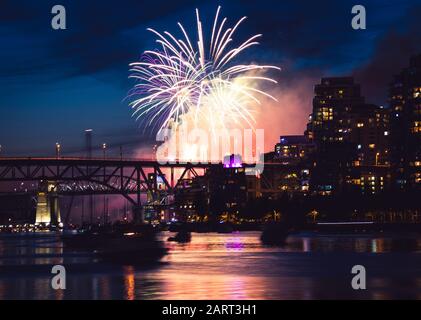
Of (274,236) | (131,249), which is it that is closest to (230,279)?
(131,249)

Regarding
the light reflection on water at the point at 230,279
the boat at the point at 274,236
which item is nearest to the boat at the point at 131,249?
the light reflection on water at the point at 230,279

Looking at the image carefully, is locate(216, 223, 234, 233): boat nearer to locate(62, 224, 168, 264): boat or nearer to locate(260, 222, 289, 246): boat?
locate(260, 222, 289, 246): boat

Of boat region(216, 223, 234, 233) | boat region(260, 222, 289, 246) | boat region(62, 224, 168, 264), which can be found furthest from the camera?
boat region(216, 223, 234, 233)

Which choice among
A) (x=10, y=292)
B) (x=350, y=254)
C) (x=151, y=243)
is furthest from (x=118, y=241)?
(x=10, y=292)

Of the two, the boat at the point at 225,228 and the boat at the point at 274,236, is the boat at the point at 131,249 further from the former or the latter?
the boat at the point at 225,228

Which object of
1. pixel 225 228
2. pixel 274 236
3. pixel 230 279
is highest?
pixel 230 279

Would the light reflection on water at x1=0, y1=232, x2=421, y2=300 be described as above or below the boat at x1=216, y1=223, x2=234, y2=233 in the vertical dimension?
above

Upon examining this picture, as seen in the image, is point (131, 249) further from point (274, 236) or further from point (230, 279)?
point (274, 236)

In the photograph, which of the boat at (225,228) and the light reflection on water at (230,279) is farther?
the boat at (225,228)

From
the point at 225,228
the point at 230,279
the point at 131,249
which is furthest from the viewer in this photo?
the point at 225,228

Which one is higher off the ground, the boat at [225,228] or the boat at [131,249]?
the boat at [131,249]

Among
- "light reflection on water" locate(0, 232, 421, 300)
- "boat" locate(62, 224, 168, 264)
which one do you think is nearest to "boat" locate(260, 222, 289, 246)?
"boat" locate(62, 224, 168, 264)
